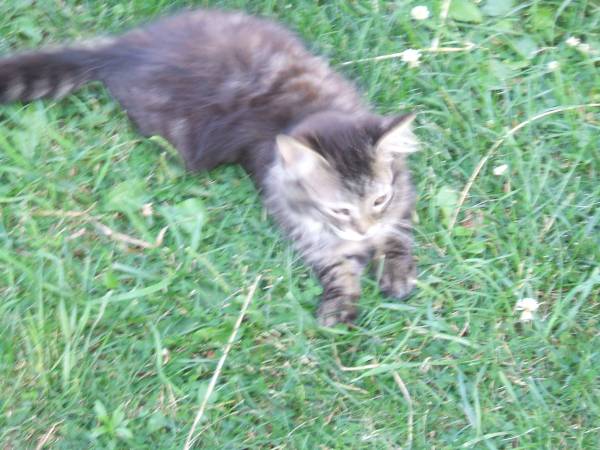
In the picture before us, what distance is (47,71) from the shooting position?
3033mm

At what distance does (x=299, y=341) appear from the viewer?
2.79 meters

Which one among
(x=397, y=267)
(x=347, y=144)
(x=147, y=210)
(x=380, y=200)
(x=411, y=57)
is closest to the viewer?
(x=347, y=144)

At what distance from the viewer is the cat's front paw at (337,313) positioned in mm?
2830

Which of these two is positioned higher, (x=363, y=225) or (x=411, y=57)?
(x=411, y=57)

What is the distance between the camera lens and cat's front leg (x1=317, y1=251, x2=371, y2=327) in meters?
2.83

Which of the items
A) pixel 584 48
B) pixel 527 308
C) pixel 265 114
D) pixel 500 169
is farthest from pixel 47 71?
pixel 584 48

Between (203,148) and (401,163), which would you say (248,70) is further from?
(401,163)

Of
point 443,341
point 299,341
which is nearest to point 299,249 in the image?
point 299,341

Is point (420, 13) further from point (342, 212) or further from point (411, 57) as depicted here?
point (342, 212)

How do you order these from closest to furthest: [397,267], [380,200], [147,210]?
[380,200] → [397,267] → [147,210]

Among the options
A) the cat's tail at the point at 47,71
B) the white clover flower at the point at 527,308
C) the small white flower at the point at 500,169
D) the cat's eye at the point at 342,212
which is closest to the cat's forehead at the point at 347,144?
the cat's eye at the point at 342,212

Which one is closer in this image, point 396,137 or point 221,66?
point 396,137

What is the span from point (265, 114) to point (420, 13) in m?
0.81

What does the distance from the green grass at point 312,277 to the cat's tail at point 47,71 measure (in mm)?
82
